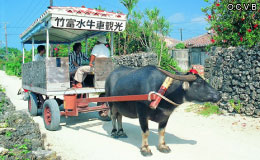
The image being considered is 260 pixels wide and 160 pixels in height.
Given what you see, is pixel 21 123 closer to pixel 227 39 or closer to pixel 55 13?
pixel 55 13

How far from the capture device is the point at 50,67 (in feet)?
17.8

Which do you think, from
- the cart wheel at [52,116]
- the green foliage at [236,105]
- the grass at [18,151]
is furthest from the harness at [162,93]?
the green foliage at [236,105]

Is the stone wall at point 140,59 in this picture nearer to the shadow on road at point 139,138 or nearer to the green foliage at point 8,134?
the shadow on road at point 139,138

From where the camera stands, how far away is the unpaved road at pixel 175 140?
3922 millimetres

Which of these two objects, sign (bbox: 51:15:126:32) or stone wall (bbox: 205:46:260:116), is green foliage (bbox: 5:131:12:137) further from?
stone wall (bbox: 205:46:260:116)

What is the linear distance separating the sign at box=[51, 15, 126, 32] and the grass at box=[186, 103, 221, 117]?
3271mm

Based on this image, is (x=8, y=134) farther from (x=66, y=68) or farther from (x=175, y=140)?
(x=175, y=140)

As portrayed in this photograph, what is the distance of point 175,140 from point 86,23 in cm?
306

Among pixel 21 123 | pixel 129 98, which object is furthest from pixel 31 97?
pixel 129 98

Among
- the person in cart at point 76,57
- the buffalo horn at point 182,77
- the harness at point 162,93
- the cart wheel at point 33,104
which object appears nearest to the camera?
the buffalo horn at point 182,77

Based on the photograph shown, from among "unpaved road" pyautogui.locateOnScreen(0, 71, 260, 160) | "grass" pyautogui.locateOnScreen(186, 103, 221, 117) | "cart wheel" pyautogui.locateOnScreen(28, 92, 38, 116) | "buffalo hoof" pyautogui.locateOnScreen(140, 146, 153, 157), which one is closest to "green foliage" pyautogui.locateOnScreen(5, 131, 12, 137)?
"unpaved road" pyautogui.locateOnScreen(0, 71, 260, 160)

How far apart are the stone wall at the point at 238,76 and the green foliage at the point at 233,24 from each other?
0.39m

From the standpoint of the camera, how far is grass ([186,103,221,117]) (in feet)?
22.2

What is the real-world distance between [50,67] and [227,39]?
202 inches
